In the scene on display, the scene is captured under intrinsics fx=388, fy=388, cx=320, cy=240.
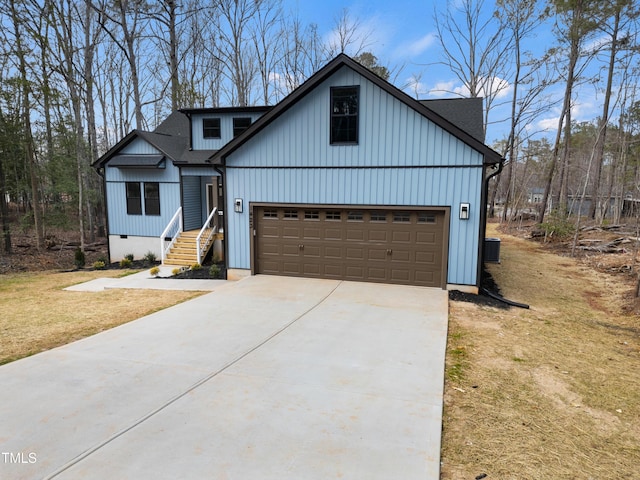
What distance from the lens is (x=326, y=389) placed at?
479cm

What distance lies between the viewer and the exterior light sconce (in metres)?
9.34

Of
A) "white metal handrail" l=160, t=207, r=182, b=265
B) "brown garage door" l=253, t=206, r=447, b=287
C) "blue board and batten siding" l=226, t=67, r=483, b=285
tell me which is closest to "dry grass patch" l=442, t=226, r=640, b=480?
"brown garage door" l=253, t=206, r=447, b=287

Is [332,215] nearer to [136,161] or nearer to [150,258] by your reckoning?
[150,258]

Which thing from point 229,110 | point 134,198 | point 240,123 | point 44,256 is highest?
point 229,110

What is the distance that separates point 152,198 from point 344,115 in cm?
945

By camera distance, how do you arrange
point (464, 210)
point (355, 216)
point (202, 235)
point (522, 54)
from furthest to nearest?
point (522, 54)
point (202, 235)
point (355, 216)
point (464, 210)

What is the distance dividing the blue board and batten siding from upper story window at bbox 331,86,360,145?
15 centimetres

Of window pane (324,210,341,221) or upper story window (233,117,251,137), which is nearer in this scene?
window pane (324,210,341,221)

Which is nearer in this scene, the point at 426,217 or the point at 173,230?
the point at 426,217

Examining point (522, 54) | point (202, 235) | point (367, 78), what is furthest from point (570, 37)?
point (202, 235)

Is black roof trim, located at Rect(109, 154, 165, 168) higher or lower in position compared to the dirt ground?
higher

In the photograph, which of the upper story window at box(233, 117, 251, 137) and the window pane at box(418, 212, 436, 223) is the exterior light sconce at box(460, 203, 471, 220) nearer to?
the window pane at box(418, 212, 436, 223)

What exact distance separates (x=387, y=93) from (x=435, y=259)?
4327 mm

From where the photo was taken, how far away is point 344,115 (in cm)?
1005
